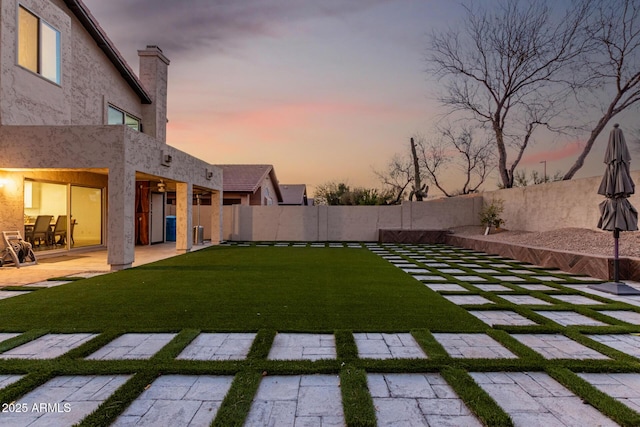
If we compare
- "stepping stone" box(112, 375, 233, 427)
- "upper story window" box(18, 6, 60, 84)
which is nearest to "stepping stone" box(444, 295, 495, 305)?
"stepping stone" box(112, 375, 233, 427)

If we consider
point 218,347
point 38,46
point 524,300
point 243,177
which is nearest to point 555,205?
point 524,300

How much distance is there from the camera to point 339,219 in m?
16.4

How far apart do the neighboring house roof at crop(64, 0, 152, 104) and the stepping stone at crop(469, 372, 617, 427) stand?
12427mm

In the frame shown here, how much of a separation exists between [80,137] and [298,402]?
737 centimetres

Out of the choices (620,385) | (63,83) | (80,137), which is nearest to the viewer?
(620,385)

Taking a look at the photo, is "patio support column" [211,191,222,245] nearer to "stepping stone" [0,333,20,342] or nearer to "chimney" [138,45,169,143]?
"chimney" [138,45,169,143]

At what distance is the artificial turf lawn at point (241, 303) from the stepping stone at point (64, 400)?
108 centimetres

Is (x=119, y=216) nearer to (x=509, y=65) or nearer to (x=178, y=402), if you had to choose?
(x=178, y=402)

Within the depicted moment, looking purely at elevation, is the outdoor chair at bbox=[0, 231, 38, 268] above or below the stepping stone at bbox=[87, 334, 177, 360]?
above

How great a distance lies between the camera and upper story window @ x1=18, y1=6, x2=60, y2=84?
781 cm

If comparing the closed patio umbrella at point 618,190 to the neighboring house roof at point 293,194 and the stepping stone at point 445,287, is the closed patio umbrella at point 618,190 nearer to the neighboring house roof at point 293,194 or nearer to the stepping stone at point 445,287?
the stepping stone at point 445,287

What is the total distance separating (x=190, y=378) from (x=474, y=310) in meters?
3.43

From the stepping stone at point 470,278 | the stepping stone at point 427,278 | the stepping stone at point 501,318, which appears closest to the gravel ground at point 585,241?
the stepping stone at point 470,278

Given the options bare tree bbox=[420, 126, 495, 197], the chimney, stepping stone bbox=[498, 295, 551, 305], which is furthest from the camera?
bare tree bbox=[420, 126, 495, 197]
